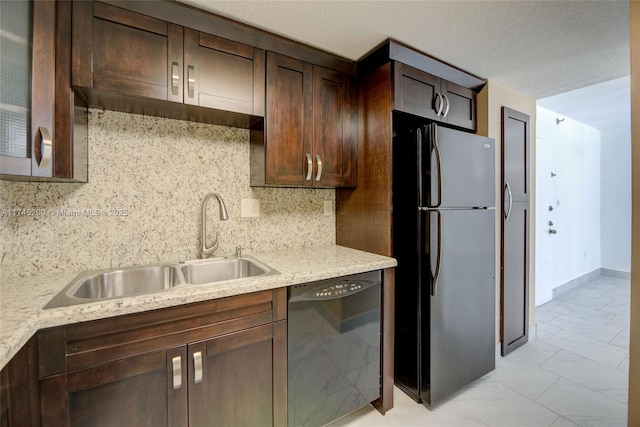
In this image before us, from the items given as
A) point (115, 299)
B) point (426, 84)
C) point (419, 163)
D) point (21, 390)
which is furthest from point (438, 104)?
point (21, 390)

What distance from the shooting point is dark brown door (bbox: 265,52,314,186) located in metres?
1.69

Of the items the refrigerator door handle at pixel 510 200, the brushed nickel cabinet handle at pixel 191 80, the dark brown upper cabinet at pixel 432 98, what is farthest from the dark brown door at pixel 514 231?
the brushed nickel cabinet handle at pixel 191 80

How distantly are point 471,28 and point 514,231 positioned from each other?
5.52 ft

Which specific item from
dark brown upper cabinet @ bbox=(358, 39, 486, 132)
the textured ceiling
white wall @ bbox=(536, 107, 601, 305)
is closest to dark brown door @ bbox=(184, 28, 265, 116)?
the textured ceiling

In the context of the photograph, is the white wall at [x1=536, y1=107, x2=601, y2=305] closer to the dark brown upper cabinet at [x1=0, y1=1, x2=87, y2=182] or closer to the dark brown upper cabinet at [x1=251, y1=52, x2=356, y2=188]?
the dark brown upper cabinet at [x1=251, y1=52, x2=356, y2=188]

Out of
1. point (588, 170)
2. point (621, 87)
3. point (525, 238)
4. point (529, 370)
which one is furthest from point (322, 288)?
point (588, 170)

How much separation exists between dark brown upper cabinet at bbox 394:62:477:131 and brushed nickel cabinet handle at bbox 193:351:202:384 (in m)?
1.75

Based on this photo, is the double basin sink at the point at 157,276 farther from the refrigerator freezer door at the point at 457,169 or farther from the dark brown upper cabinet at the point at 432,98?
the dark brown upper cabinet at the point at 432,98

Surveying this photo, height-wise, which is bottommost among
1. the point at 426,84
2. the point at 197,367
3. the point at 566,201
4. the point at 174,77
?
the point at 197,367

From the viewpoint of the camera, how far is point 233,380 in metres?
1.25

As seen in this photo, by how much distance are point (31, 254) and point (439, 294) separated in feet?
7.29

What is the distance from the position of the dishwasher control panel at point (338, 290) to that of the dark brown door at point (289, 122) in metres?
0.69

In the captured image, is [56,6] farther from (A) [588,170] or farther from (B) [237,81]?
(A) [588,170]

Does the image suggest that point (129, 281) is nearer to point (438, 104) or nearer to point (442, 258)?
point (442, 258)
